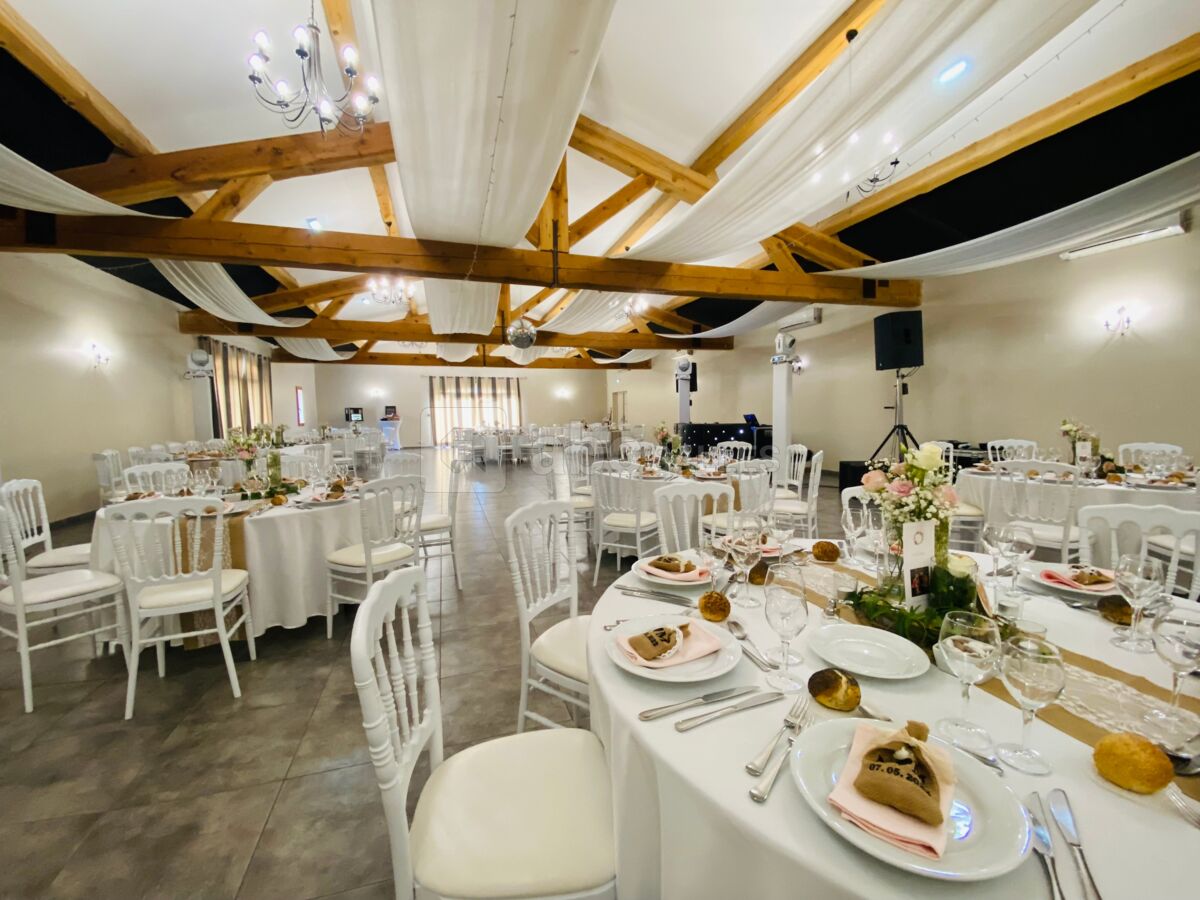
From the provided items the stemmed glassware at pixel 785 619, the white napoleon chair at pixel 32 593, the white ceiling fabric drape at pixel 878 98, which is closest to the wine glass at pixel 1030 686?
the stemmed glassware at pixel 785 619

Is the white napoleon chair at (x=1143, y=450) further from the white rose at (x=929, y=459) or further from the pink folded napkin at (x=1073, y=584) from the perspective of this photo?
the white rose at (x=929, y=459)

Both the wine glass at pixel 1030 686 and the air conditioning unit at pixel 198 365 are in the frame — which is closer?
the wine glass at pixel 1030 686

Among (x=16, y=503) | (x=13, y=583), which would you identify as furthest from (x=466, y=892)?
(x=16, y=503)

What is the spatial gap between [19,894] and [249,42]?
16.1 ft

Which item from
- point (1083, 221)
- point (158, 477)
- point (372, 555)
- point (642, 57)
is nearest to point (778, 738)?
point (372, 555)

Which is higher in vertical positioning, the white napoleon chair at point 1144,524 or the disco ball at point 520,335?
the disco ball at point 520,335

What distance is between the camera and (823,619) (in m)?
1.35

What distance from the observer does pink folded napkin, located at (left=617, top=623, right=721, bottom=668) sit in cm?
109

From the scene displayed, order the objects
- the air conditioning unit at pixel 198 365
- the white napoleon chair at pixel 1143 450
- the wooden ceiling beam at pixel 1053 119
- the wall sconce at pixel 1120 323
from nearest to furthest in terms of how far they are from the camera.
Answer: the wooden ceiling beam at pixel 1053 119 < the white napoleon chair at pixel 1143 450 < the wall sconce at pixel 1120 323 < the air conditioning unit at pixel 198 365

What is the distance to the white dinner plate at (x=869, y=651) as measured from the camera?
1.05 m

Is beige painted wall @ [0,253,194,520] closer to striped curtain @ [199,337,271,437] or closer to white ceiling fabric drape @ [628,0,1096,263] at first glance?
striped curtain @ [199,337,271,437]

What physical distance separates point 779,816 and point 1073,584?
4.64 feet

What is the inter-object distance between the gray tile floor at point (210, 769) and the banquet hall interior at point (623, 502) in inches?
0.7

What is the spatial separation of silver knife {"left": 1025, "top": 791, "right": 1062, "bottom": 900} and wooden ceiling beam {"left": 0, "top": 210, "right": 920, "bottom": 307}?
18.2 feet
